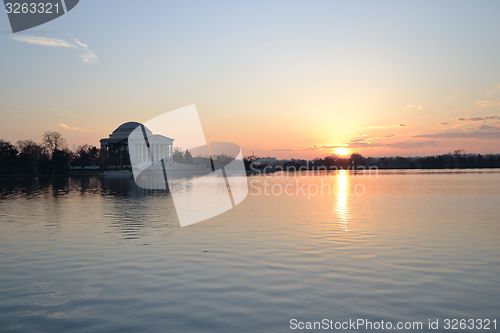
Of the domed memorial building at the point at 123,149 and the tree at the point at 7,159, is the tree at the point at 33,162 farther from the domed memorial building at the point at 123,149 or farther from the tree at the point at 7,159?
the domed memorial building at the point at 123,149

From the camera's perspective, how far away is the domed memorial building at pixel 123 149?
168 m

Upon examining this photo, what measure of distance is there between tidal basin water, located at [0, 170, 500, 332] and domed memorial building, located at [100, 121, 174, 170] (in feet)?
470

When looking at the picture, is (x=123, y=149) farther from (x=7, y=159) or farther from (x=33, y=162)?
(x=7, y=159)

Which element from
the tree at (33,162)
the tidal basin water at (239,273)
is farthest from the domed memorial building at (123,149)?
the tidal basin water at (239,273)

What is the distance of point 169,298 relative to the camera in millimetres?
12227

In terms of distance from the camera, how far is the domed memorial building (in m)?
168

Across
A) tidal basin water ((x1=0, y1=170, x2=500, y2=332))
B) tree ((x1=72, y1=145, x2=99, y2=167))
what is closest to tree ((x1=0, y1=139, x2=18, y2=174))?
tree ((x1=72, y1=145, x2=99, y2=167))

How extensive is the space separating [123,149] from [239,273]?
175968 millimetres

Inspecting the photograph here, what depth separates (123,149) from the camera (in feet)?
602

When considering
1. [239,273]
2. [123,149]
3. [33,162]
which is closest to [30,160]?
[33,162]

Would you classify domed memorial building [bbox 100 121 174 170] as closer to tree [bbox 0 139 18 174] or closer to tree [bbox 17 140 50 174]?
tree [bbox 17 140 50 174]

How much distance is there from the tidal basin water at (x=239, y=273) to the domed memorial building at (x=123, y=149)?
5643 inches

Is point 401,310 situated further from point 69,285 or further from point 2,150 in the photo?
point 2,150

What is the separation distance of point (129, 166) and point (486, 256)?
6117 inches
